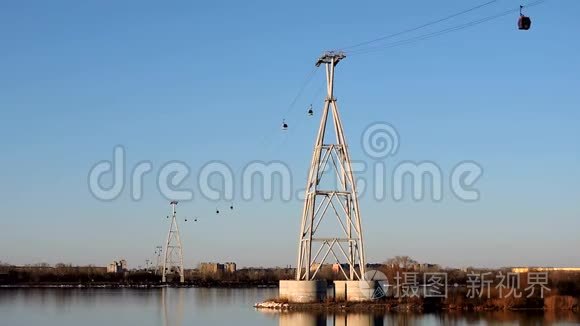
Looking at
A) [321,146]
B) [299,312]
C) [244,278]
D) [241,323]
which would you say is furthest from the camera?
[244,278]

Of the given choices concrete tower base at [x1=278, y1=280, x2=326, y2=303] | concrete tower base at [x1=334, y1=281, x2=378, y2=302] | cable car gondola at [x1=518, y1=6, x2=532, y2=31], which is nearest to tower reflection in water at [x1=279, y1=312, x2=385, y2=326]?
concrete tower base at [x1=278, y1=280, x2=326, y2=303]

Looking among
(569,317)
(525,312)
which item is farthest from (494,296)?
(569,317)

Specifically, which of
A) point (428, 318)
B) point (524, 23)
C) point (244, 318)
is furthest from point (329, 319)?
point (524, 23)

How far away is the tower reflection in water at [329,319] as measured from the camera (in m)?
42.7

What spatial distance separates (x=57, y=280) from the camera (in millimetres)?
144625

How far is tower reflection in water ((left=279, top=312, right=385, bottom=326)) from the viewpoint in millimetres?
42688

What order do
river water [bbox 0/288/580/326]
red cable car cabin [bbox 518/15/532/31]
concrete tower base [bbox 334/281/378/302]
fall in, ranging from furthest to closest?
concrete tower base [bbox 334/281/378/302]
river water [bbox 0/288/580/326]
red cable car cabin [bbox 518/15/532/31]

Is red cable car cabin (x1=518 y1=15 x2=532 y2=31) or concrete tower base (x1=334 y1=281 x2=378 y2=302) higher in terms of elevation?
red cable car cabin (x1=518 y1=15 x2=532 y2=31)

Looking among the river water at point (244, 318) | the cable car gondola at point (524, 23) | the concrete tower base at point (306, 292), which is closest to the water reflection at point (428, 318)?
the river water at point (244, 318)

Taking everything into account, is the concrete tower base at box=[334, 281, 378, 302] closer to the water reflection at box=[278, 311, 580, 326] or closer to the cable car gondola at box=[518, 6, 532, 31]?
the water reflection at box=[278, 311, 580, 326]

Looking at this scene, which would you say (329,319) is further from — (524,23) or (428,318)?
(524,23)

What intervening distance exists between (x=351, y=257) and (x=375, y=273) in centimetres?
396

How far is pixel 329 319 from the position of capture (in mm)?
44969

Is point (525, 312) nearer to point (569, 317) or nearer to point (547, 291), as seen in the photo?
point (569, 317)
